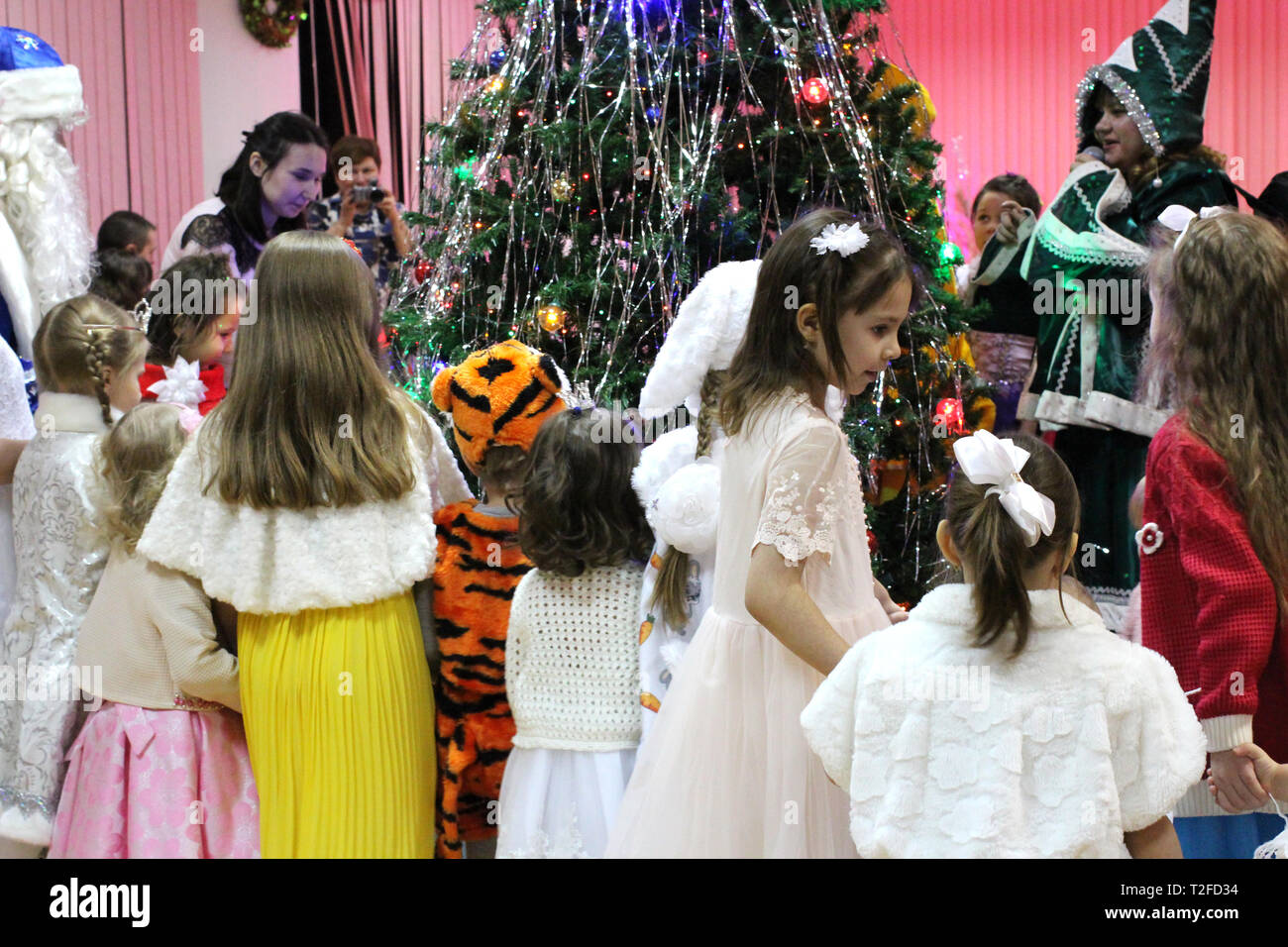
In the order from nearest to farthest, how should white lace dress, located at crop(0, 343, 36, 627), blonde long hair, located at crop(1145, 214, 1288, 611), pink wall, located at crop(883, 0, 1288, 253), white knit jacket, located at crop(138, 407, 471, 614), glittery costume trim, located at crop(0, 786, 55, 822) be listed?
1. blonde long hair, located at crop(1145, 214, 1288, 611)
2. white knit jacket, located at crop(138, 407, 471, 614)
3. glittery costume trim, located at crop(0, 786, 55, 822)
4. white lace dress, located at crop(0, 343, 36, 627)
5. pink wall, located at crop(883, 0, 1288, 253)

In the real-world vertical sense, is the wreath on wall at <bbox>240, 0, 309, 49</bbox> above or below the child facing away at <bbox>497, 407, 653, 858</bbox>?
above

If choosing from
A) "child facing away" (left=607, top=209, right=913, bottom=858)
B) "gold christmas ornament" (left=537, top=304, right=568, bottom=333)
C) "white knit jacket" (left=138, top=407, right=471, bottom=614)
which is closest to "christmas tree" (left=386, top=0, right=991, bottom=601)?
"gold christmas ornament" (left=537, top=304, right=568, bottom=333)

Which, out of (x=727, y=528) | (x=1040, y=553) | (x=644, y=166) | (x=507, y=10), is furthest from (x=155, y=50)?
(x=1040, y=553)

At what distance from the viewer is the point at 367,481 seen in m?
2.29

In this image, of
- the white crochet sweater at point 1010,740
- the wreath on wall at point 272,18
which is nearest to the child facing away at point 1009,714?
the white crochet sweater at point 1010,740

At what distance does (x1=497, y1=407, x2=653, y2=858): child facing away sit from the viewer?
228 cm

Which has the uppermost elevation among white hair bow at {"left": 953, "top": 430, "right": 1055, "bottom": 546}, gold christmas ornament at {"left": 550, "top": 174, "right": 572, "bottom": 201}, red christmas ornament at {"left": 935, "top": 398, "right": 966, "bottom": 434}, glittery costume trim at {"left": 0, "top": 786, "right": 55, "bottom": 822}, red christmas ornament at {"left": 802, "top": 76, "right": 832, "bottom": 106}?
red christmas ornament at {"left": 802, "top": 76, "right": 832, "bottom": 106}

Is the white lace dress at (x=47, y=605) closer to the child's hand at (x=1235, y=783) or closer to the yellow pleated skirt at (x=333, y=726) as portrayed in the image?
the yellow pleated skirt at (x=333, y=726)

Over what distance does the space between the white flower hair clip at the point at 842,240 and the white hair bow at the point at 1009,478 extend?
40 centimetres

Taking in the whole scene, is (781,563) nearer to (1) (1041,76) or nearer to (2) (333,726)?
(2) (333,726)

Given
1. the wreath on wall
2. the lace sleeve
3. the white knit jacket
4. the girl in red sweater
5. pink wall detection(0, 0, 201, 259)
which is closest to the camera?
the lace sleeve

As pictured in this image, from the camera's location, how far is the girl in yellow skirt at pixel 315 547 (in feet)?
7.47

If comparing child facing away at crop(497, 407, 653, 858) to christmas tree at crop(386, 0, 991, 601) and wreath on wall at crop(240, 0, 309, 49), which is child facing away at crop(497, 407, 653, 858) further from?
wreath on wall at crop(240, 0, 309, 49)

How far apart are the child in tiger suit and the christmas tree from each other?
0.75 metres
